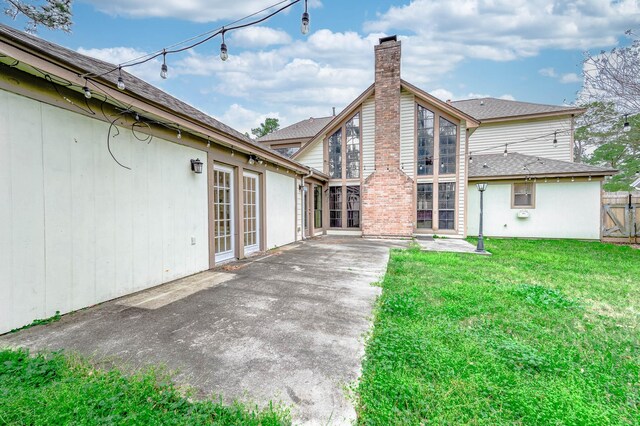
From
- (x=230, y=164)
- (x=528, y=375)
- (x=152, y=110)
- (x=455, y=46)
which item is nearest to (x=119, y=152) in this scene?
(x=152, y=110)

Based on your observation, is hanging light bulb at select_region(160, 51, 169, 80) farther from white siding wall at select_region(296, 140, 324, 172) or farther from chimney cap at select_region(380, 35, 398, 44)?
chimney cap at select_region(380, 35, 398, 44)

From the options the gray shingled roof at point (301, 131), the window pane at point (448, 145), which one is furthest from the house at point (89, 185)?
the gray shingled roof at point (301, 131)

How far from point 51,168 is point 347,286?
13.7ft

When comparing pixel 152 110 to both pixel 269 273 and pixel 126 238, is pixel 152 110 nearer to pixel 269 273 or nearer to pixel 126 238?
pixel 126 238

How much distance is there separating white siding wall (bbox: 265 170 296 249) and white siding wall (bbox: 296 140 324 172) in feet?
10.9

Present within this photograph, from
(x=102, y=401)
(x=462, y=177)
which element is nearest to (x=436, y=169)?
(x=462, y=177)

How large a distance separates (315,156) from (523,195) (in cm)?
906

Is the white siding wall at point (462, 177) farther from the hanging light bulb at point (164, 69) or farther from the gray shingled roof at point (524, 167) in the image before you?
the hanging light bulb at point (164, 69)

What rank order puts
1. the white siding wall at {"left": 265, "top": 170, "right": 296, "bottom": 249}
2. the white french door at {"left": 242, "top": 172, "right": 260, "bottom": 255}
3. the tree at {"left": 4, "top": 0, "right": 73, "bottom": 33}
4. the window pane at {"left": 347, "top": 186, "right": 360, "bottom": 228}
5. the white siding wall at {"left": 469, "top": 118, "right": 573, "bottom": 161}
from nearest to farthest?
the tree at {"left": 4, "top": 0, "right": 73, "bottom": 33}
the white french door at {"left": 242, "top": 172, "right": 260, "bottom": 255}
the white siding wall at {"left": 265, "top": 170, "right": 296, "bottom": 249}
the window pane at {"left": 347, "top": 186, "right": 360, "bottom": 228}
the white siding wall at {"left": 469, "top": 118, "right": 573, "bottom": 161}

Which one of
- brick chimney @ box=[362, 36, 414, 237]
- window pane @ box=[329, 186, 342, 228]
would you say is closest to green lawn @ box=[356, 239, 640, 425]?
brick chimney @ box=[362, 36, 414, 237]

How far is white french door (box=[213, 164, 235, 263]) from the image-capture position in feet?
19.5

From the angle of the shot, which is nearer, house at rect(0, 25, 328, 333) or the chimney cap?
house at rect(0, 25, 328, 333)

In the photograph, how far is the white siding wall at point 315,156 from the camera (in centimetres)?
1262

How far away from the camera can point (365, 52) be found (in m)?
11.8
